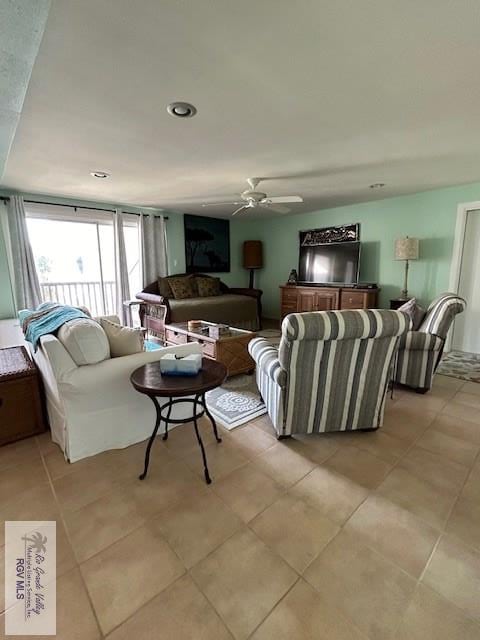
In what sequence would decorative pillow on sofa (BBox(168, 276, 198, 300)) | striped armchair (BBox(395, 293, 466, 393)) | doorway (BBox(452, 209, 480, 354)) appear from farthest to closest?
decorative pillow on sofa (BBox(168, 276, 198, 300))
doorway (BBox(452, 209, 480, 354))
striped armchair (BBox(395, 293, 466, 393))

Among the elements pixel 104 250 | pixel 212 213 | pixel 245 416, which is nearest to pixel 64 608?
pixel 245 416

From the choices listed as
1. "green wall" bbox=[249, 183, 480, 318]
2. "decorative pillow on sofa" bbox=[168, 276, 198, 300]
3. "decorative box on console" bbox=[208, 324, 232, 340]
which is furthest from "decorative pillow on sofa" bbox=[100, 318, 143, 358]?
"green wall" bbox=[249, 183, 480, 318]

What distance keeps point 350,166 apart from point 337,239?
6.92ft

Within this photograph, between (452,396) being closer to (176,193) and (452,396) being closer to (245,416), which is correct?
(245,416)

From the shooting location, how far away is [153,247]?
5199mm

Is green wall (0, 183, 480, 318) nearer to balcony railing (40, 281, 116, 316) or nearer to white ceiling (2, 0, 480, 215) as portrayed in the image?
balcony railing (40, 281, 116, 316)

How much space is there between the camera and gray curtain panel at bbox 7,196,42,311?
151 inches

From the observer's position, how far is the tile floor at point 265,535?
1010mm

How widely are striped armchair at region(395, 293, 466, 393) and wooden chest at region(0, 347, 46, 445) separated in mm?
3086

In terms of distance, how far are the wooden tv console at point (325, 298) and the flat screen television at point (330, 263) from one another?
236 mm

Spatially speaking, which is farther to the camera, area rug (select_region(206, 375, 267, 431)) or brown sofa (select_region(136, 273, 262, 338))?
brown sofa (select_region(136, 273, 262, 338))

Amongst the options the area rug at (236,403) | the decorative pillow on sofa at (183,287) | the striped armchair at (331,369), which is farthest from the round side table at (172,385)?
the decorative pillow on sofa at (183,287)

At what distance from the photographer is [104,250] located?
482 cm

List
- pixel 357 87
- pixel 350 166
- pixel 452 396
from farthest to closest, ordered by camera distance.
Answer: pixel 350 166 → pixel 452 396 → pixel 357 87
